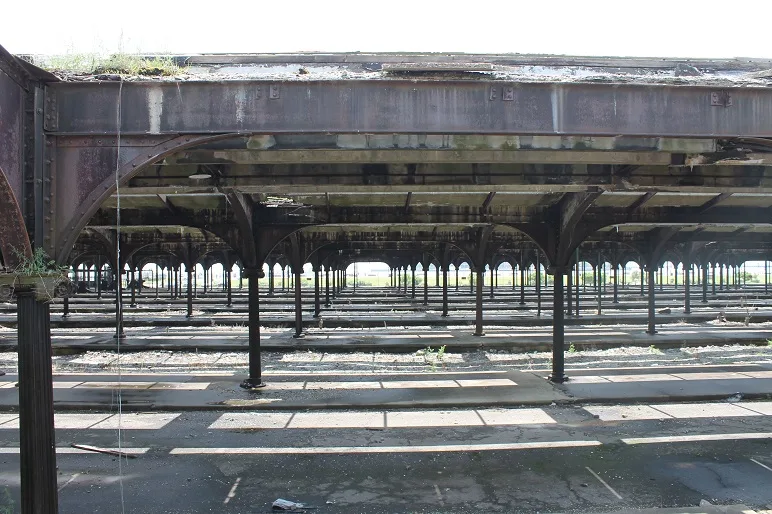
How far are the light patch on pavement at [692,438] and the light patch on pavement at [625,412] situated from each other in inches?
40.9

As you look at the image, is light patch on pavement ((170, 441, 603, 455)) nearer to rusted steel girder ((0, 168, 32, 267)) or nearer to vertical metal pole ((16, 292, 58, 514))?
vertical metal pole ((16, 292, 58, 514))

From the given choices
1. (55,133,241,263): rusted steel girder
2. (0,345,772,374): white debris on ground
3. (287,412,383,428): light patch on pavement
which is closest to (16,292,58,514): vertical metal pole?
(55,133,241,263): rusted steel girder

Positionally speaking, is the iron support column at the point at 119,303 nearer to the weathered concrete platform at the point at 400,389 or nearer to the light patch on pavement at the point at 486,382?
the weathered concrete platform at the point at 400,389

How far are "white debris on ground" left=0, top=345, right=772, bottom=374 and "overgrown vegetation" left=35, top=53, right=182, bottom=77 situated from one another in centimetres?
985

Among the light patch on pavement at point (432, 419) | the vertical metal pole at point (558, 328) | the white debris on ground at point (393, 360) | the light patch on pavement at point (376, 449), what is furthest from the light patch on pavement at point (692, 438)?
the white debris on ground at point (393, 360)

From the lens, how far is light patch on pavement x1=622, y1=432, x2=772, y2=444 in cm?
823

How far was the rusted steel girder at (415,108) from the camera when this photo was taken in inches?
200

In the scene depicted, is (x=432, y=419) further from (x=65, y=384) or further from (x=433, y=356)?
(x=65, y=384)

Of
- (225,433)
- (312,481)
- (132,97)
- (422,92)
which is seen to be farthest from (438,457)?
(132,97)

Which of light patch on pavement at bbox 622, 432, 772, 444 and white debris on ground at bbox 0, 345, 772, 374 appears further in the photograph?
white debris on ground at bbox 0, 345, 772, 374

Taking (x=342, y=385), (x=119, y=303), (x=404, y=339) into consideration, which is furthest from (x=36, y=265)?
(x=404, y=339)

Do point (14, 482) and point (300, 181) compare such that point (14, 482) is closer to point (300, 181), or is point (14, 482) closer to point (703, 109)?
point (300, 181)

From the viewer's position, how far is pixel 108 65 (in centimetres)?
525

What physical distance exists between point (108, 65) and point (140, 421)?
6.27 m
